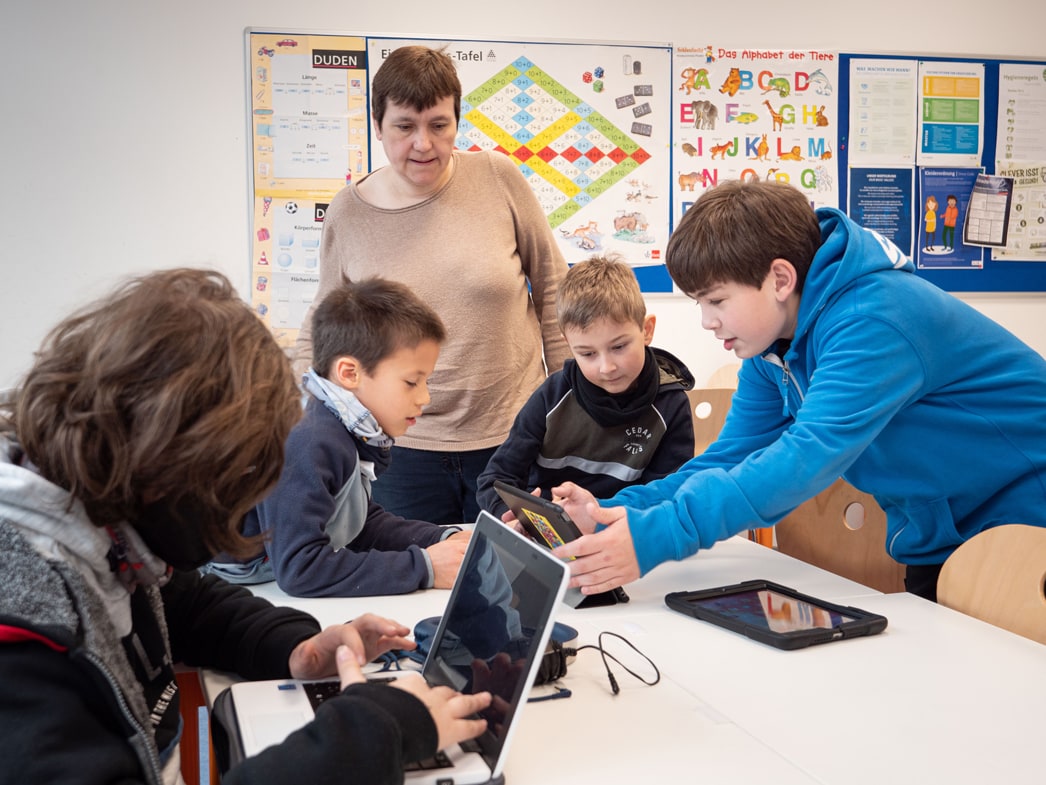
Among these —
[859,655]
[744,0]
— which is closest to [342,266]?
[859,655]

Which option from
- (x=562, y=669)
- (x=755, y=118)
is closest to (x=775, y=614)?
(x=562, y=669)

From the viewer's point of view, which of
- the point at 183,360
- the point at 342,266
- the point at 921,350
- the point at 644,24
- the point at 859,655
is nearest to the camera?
the point at 183,360

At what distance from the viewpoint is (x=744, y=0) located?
3.35 meters

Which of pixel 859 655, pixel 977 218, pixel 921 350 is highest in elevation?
pixel 977 218

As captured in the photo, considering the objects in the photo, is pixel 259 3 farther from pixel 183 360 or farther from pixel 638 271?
pixel 183 360

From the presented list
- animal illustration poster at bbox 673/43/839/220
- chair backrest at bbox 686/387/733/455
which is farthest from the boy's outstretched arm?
animal illustration poster at bbox 673/43/839/220

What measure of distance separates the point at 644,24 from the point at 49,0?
1.89 m

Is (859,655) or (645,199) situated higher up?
(645,199)

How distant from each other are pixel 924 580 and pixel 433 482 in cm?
97

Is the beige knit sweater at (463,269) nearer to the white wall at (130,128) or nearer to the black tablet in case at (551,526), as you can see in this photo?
the black tablet in case at (551,526)

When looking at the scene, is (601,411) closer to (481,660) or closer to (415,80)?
(415,80)

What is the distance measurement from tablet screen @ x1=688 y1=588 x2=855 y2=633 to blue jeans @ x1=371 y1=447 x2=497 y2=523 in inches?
30.3

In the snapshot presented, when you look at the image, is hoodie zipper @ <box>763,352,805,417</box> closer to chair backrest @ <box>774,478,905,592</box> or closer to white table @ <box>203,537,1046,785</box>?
chair backrest @ <box>774,478,905,592</box>

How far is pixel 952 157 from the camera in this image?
11.8 feet
